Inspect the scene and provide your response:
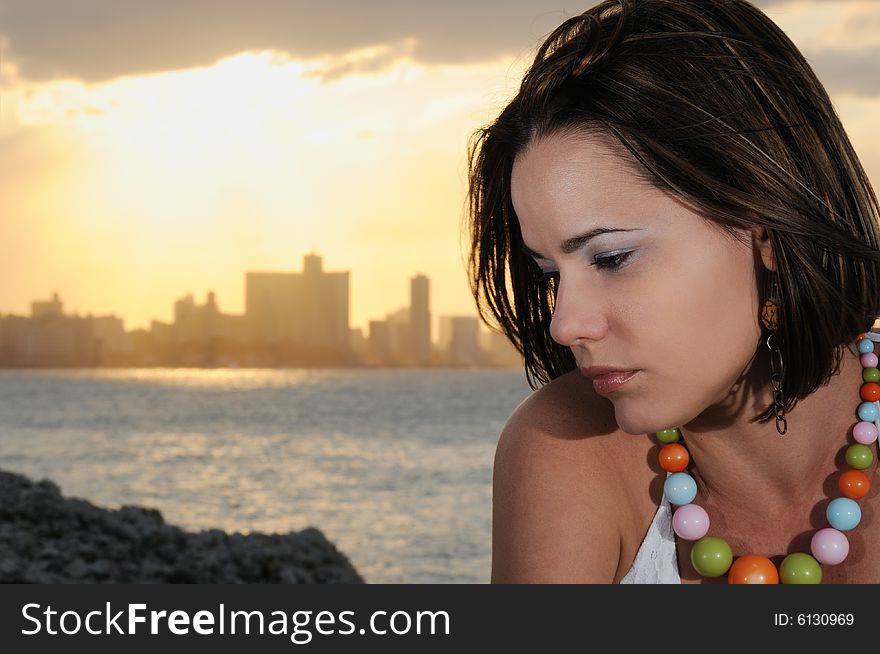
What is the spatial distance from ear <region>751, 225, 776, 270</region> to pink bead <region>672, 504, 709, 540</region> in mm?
576

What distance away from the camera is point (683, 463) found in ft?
6.73

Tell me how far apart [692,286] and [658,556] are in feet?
2.28

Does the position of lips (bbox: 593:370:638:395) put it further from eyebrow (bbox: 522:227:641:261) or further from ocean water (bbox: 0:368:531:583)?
ocean water (bbox: 0:368:531:583)

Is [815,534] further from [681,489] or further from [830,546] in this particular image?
[681,489]

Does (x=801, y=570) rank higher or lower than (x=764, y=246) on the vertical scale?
lower

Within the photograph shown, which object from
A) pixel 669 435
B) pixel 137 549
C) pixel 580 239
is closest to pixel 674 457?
pixel 669 435

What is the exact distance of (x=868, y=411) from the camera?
2.01 m

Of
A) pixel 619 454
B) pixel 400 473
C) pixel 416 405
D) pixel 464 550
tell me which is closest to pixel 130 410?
pixel 416 405

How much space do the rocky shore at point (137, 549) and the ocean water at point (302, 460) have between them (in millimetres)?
5809

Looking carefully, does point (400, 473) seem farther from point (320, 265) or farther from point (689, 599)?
point (320, 265)

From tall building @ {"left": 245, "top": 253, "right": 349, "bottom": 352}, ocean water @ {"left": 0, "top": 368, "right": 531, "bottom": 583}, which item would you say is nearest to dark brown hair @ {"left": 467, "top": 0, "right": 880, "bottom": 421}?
ocean water @ {"left": 0, "top": 368, "right": 531, "bottom": 583}

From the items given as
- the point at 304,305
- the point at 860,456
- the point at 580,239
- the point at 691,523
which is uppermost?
the point at 304,305

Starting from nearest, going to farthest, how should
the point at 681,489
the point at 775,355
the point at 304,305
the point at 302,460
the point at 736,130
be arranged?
the point at 736,130 < the point at 775,355 < the point at 681,489 < the point at 302,460 < the point at 304,305

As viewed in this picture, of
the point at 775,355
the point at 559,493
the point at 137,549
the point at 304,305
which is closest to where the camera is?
the point at 775,355
